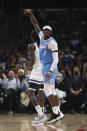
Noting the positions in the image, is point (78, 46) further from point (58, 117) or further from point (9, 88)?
point (58, 117)

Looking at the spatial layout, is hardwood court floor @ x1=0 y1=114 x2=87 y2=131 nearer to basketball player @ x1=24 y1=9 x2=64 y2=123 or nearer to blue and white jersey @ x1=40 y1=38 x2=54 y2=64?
basketball player @ x1=24 y1=9 x2=64 y2=123

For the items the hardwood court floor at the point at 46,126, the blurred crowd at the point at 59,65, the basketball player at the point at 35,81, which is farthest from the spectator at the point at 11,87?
the basketball player at the point at 35,81

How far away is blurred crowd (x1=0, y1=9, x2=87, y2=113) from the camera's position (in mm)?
11688

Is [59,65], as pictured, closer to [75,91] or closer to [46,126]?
[75,91]

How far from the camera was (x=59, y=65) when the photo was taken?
45.6 feet

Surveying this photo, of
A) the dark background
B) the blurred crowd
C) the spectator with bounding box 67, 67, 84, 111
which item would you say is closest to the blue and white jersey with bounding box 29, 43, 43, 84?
the blurred crowd

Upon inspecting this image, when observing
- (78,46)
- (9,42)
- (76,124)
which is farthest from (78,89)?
(9,42)

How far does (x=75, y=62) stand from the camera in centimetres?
1462

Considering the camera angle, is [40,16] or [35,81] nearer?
[35,81]

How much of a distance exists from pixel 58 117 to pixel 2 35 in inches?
518

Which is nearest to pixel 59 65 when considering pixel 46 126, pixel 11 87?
pixel 11 87

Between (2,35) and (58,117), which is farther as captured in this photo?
(2,35)

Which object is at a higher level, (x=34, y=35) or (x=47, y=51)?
(x=34, y=35)

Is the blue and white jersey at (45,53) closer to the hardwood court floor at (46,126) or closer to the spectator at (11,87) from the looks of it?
the hardwood court floor at (46,126)
